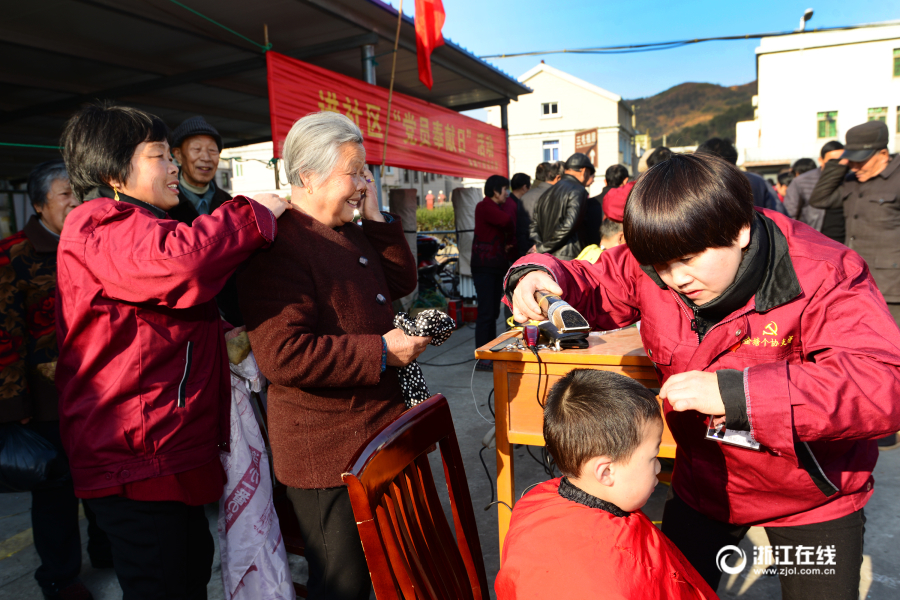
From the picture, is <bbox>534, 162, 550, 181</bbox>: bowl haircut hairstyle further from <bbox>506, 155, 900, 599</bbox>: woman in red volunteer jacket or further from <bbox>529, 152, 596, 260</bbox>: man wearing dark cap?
<bbox>506, 155, 900, 599</bbox>: woman in red volunteer jacket

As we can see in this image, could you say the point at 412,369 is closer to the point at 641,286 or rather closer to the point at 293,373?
the point at 293,373

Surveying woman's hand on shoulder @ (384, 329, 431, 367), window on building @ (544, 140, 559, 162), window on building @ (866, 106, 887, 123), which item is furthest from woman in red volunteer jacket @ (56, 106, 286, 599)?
window on building @ (866, 106, 887, 123)

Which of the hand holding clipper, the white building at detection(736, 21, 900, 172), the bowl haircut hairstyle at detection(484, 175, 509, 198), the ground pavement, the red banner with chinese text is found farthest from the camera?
the white building at detection(736, 21, 900, 172)

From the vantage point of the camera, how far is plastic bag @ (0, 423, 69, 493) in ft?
6.20

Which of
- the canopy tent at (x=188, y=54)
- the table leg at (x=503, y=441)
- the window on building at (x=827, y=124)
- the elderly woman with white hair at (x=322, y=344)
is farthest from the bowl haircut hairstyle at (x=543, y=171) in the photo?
the window on building at (x=827, y=124)

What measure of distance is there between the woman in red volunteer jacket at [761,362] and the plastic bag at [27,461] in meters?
1.83

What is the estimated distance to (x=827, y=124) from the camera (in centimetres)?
2803

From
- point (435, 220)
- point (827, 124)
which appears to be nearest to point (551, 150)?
point (435, 220)

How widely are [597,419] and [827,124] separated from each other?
34676mm

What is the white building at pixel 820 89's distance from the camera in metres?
26.9

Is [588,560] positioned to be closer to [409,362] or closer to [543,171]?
[409,362]

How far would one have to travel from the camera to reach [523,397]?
213 centimetres

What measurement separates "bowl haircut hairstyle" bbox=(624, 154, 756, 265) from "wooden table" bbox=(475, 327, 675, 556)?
3.29ft
